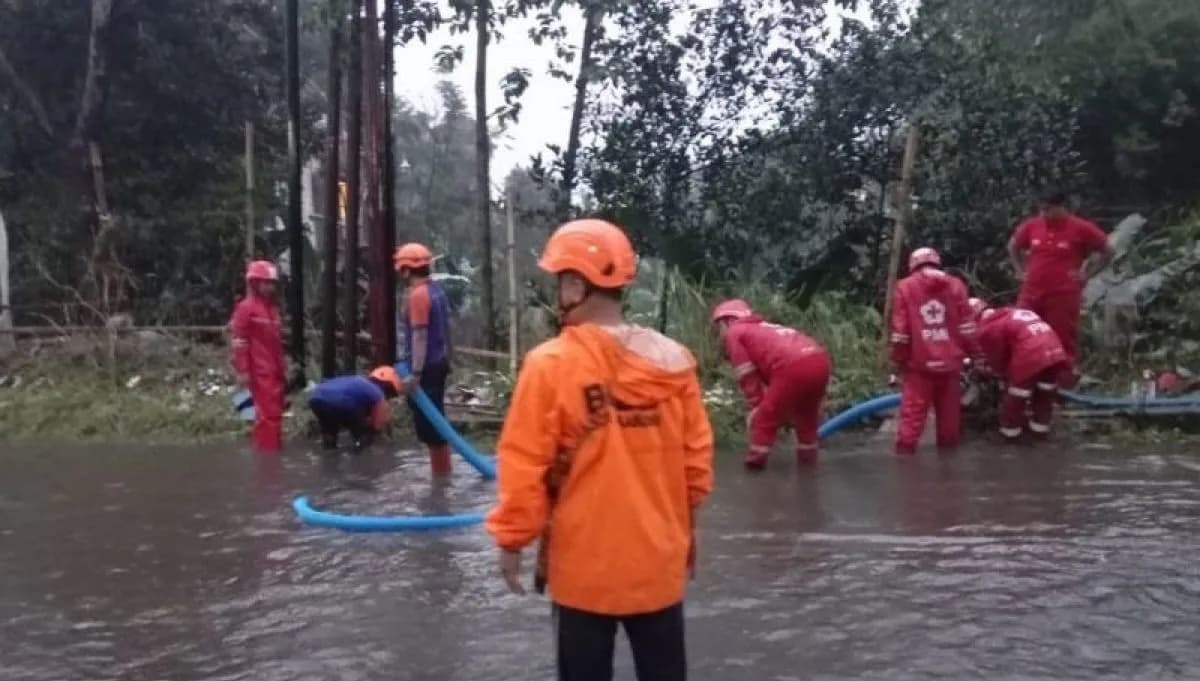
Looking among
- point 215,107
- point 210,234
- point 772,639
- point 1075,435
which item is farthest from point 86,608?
point 215,107

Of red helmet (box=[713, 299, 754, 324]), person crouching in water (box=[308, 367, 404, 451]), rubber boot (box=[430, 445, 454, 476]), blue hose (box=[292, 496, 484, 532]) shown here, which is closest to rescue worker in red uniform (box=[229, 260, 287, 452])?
person crouching in water (box=[308, 367, 404, 451])

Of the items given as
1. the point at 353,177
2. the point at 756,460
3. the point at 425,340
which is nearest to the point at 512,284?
the point at 353,177

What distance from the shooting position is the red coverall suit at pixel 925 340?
10.5 m

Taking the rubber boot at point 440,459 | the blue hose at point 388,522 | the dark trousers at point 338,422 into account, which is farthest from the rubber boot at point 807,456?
the dark trousers at point 338,422

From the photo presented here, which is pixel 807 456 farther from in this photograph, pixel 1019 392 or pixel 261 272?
pixel 261 272

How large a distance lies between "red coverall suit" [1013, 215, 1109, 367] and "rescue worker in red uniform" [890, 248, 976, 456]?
1338 millimetres

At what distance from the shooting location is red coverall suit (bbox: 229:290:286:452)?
11.9 m

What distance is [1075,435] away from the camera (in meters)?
11.5

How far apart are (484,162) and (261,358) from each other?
18.0ft

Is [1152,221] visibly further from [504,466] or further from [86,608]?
[504,466]

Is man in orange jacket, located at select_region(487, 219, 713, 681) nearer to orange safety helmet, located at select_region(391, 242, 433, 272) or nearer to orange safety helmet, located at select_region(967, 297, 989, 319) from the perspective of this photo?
orange safety helmet, located at select_region(391, 242, 433, 272)

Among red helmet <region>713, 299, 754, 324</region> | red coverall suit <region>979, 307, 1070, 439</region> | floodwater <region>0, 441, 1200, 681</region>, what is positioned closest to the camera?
floodwater <region>0, 441, 1200, 681</region>

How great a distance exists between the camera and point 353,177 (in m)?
13.3

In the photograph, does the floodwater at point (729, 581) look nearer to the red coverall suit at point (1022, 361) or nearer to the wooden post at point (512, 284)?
the red coverall suit at point (1022, 361)
